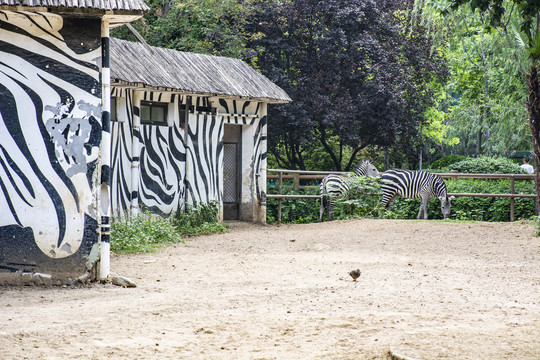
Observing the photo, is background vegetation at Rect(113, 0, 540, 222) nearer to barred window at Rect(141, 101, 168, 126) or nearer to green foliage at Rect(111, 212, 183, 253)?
barred window at Rect(141, 101, 168, 126)

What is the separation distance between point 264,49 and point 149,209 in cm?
891

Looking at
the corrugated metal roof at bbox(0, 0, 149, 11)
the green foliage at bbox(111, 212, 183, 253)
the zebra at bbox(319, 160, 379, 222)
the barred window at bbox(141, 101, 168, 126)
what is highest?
the corrugated metal roof at bbox(0, 0, 149, 11)

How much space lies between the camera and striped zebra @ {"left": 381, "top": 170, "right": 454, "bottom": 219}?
1836 cm

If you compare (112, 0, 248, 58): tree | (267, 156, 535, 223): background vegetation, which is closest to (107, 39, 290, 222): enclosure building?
(267, 156, 535, 223): background vegetation

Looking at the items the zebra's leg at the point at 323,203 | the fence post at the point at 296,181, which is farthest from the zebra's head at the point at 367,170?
the fence post at the point at 296,181

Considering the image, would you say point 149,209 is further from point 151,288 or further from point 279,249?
point 151,288

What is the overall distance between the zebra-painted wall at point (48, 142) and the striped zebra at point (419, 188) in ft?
37.8

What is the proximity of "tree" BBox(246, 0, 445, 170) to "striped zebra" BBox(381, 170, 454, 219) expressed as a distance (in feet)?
14.1

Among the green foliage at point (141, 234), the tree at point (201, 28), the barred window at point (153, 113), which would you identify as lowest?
the green foliage at point (141, 234)

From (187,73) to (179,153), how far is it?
1832 millimetres

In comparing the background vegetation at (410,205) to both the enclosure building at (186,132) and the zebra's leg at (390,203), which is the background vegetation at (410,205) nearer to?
the zebra's leg at (390,203)

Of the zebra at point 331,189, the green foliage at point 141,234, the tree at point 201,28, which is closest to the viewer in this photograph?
the green foliage at point 141,234

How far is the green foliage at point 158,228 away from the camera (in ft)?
38.4

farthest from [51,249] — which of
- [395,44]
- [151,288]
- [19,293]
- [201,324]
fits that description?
[395,44]
